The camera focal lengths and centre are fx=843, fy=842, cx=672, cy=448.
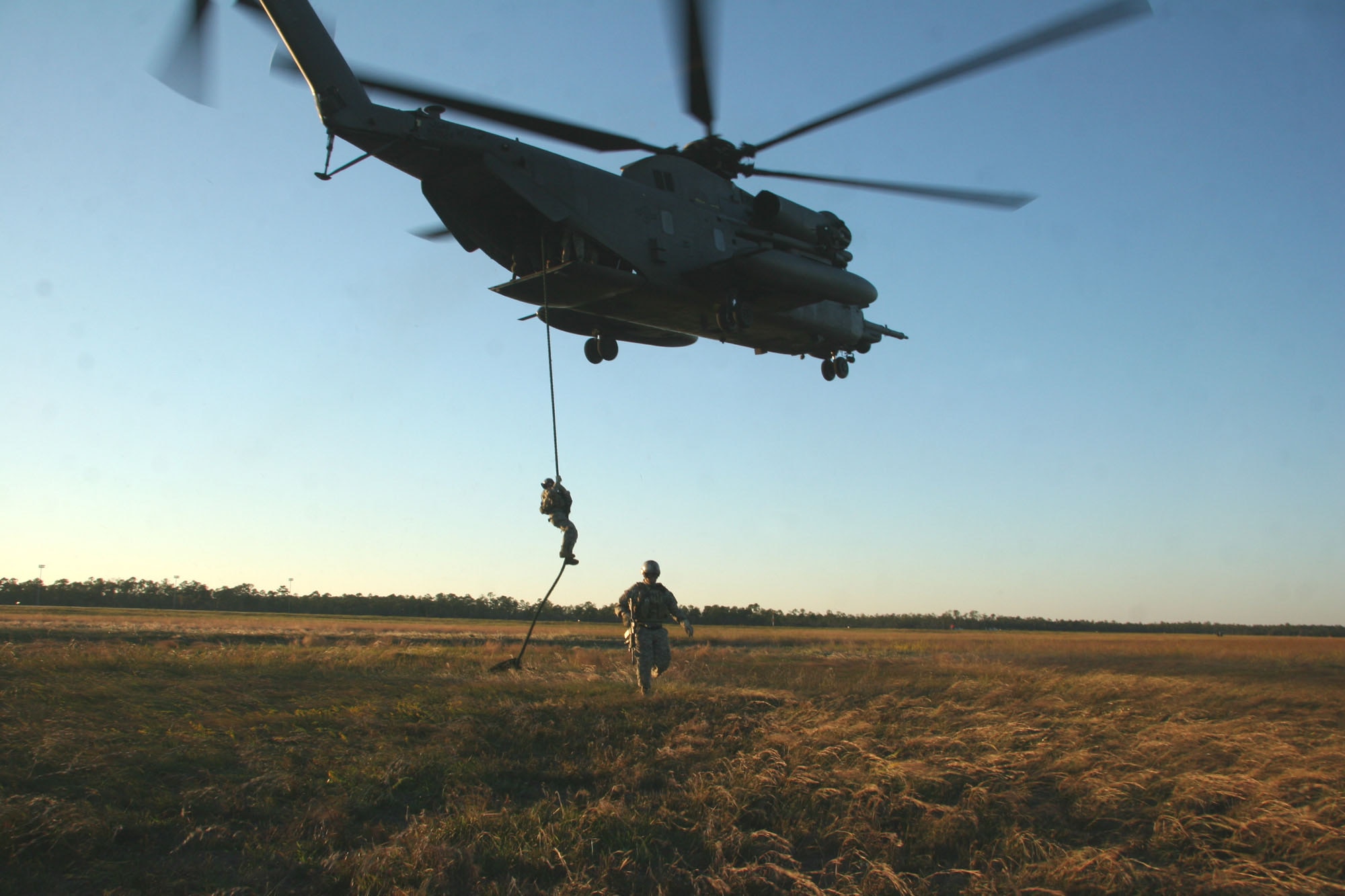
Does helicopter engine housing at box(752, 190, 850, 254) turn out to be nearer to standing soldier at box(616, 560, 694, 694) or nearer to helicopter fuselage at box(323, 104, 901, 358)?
helicopter fuselage at box(323, 104, 901, 358)

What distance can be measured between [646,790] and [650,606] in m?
5.62

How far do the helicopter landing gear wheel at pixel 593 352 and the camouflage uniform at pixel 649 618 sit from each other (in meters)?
4.27

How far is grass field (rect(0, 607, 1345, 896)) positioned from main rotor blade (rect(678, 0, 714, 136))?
8653mm

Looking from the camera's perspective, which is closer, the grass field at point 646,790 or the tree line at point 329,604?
the grass field at point 646,790

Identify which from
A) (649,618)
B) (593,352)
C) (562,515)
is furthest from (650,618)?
(593,352)

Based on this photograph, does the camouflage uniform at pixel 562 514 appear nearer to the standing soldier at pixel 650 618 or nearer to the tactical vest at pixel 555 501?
the tactical vest at pixel 555 501

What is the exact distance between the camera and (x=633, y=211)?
43.4 feet

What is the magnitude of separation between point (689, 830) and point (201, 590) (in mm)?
103435

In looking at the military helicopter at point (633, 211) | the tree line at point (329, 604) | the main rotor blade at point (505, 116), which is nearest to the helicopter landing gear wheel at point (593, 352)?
the military helicopter at point (633, 211)

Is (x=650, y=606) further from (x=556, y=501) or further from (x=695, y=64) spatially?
(x=695, y=64)

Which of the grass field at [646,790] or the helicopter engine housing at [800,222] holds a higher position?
the helicopter engine housing at [800,222]

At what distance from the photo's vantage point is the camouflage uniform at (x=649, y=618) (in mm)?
12844

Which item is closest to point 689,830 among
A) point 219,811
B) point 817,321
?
point 219,811

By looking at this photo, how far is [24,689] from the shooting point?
8.97 metres
